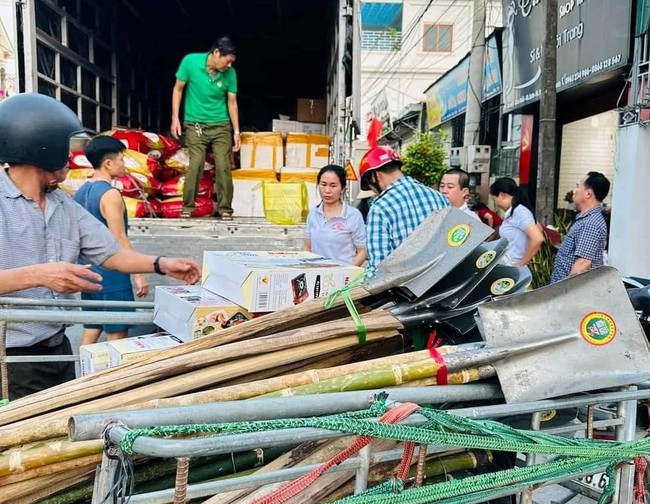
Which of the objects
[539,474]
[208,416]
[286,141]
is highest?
[286,141]

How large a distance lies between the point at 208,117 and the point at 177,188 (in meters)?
0.81

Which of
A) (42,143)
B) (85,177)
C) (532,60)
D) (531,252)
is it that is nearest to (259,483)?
(42,143)

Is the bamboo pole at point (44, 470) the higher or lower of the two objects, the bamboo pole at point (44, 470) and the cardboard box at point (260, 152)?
the lower

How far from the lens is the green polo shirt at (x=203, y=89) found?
227 inches

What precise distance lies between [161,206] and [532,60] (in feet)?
22.8

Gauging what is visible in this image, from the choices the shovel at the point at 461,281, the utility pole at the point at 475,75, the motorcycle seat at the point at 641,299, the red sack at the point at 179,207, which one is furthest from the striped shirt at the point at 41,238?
the utility pole at the point at 475,75

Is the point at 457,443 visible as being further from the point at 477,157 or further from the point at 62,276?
the point at 477,157

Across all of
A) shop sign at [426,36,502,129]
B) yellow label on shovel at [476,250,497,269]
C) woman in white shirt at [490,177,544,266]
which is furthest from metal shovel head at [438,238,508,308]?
shop sign at [426,36,502,129]

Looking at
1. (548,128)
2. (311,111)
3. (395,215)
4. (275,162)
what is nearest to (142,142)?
(275,162)

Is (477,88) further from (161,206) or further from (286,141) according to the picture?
(161,206)

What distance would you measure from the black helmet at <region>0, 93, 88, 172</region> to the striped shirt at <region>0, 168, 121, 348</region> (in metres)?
0.15

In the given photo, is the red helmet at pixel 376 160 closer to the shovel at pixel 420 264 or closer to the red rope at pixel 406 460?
the shovel at pixel 420 264

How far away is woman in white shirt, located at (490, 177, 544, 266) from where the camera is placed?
16.3 ft

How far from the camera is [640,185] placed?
6.39m
